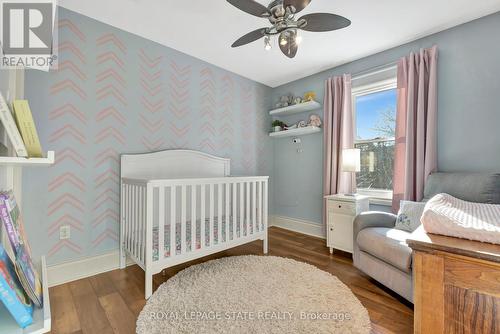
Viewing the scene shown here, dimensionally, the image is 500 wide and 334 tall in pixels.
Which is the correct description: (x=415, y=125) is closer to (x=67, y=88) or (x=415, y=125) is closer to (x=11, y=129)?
(x=11, y=129)

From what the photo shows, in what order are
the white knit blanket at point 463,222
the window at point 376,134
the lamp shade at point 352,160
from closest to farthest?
the white knit blanket at point 463,222 → the lamp shade at point 352,160 → the window at point 376,134

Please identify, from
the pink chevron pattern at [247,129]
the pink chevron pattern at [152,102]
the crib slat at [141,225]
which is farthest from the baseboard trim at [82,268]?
the pink chevron pattern at [247,129]

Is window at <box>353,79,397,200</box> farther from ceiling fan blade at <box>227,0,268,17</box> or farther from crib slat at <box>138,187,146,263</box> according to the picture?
crib slat at <box>138,187,146,263</box>

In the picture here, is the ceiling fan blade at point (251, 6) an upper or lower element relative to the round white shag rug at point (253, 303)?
upper

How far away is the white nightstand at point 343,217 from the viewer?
2.40 metres

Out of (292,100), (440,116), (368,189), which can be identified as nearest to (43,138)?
(292,100)

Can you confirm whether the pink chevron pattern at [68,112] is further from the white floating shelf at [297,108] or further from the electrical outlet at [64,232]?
the white floating shelf at [297,108]

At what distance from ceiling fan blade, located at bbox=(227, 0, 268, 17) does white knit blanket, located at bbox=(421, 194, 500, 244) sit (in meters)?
1.49

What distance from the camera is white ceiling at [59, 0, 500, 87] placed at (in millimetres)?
1854

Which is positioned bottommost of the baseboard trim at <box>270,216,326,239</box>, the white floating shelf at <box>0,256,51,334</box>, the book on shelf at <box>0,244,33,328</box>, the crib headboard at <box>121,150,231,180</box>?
the baseboard trim at <box>270,216,326,239</box>

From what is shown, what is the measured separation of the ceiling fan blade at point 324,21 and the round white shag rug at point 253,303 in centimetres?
196

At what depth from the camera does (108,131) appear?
6.97 ft

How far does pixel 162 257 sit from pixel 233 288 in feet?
1.99

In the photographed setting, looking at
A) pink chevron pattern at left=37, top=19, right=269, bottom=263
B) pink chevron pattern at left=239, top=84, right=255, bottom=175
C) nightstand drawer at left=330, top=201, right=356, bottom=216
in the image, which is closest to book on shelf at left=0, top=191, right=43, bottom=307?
pink chevron pattern at left=37, top=19, right=269, bottom=263
